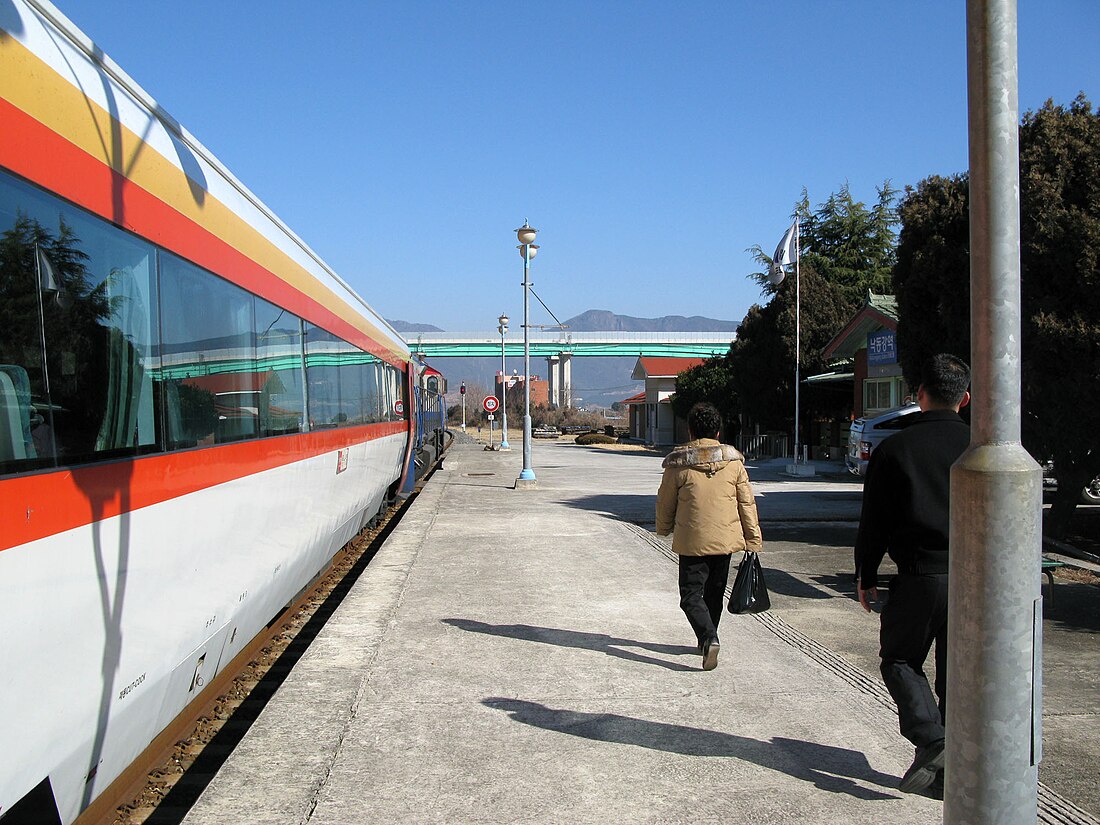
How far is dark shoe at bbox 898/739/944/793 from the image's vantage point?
3.95 m

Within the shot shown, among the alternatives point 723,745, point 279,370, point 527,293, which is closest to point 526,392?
point 527,293

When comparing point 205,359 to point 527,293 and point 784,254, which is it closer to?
point 527,293

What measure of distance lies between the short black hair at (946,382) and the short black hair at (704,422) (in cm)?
186

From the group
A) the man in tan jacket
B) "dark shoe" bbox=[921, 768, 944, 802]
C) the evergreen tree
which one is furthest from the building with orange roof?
"dark shoe" bbox=[921, 768, 944, 802]

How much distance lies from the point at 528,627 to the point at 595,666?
1.11m

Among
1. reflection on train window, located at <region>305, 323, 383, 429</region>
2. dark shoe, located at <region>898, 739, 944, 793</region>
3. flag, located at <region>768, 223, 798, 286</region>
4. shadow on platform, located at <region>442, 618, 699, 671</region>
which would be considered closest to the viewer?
dark shoe, located at <region>898, 739, 944, 793</region>

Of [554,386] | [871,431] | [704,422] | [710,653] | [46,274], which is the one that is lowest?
[710,653]

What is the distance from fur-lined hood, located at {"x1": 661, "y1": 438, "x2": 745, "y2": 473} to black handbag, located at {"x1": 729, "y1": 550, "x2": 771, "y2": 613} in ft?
1.86

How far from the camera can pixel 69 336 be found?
3439mm

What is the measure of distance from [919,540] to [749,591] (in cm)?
200

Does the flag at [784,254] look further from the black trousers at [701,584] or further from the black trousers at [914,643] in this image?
the black trousers at [914,643]

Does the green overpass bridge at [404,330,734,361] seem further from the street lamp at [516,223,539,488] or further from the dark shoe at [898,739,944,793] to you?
the dark shoe at [898,739,944,793]

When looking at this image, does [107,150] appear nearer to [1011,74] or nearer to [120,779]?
[120,779]

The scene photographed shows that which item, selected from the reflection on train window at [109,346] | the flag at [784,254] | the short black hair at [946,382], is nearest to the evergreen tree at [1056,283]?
the short black hair at [946,382]
